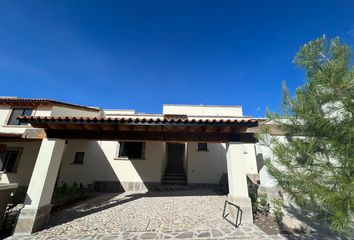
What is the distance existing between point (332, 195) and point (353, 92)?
149 centimetres

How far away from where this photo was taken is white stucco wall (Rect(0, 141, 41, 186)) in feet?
36.0

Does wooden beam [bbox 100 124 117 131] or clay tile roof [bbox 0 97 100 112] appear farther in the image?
clay tile roof [bbox 0 97 100 112]

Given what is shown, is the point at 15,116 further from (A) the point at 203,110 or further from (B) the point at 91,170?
(A) the point at 203,110

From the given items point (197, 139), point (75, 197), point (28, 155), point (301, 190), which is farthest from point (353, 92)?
point (28, 155)

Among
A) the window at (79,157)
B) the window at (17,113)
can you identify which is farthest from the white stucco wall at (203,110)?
the window at (17,113)

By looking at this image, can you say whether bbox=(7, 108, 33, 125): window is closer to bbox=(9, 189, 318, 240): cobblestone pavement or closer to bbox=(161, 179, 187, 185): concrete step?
bbox=(9, 189, 318, 240): cobblestone pavement

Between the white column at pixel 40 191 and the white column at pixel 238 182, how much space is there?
6.12 m

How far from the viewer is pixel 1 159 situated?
11469 mm

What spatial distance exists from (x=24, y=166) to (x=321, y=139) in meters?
16.4

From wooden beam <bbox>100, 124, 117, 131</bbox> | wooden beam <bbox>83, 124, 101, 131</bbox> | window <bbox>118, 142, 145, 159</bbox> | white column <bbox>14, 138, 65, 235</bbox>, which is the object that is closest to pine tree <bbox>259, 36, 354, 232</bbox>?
wooden beam <bbox>100, 124, 117, 131</bbox>

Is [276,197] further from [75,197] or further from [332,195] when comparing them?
[75,197]

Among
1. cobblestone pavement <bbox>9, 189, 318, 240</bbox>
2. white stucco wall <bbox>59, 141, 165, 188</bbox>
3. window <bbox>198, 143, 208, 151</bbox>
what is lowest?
cobblestone pavement <bbox>9, 189, 318, 240</bbox>

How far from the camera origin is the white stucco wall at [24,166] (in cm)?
1097

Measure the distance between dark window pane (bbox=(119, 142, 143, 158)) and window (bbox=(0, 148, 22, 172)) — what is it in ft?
25.4
